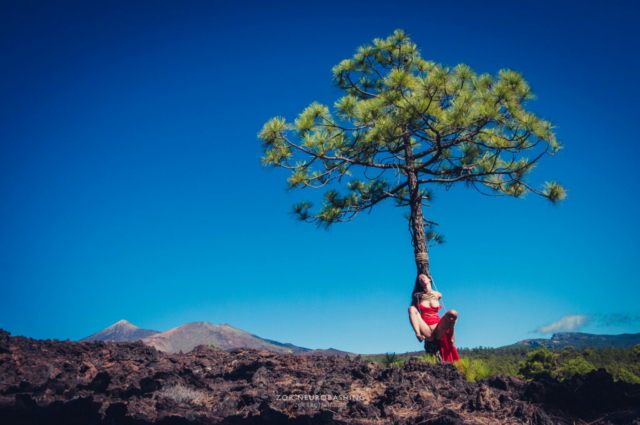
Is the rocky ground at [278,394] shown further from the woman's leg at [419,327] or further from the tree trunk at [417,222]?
the tree trunk at [417,222]

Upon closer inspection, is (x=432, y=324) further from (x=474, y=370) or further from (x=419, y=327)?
(x=474, y=370)

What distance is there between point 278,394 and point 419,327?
116 inches

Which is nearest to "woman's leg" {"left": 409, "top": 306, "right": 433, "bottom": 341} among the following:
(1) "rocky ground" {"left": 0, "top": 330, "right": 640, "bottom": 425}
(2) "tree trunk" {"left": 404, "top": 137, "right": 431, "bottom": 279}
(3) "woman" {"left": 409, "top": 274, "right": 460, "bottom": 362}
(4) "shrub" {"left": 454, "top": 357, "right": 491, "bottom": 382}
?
(3) "woman" {"left": 409, "top": 274, "right": 460, "bottom": 362}

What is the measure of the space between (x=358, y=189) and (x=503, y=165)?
3266 millimetres

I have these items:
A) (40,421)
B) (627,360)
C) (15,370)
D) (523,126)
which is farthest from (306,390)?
(627,360)

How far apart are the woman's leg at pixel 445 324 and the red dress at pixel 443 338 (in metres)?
0.19

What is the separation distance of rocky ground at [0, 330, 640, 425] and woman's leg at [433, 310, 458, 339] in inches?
37.8

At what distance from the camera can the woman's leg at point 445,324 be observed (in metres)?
4.96

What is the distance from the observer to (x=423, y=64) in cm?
850

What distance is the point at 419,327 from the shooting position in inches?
220

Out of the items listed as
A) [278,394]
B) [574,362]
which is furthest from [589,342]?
[278,394]

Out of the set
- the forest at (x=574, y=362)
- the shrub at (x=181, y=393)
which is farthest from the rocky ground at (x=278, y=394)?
the forest at (x=574, y=362)

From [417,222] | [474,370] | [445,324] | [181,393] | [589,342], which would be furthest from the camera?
[589,342]

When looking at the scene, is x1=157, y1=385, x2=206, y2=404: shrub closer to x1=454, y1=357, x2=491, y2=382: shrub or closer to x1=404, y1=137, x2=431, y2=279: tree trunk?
x1=454, y1=357, x2=491, y2=382: shrub
